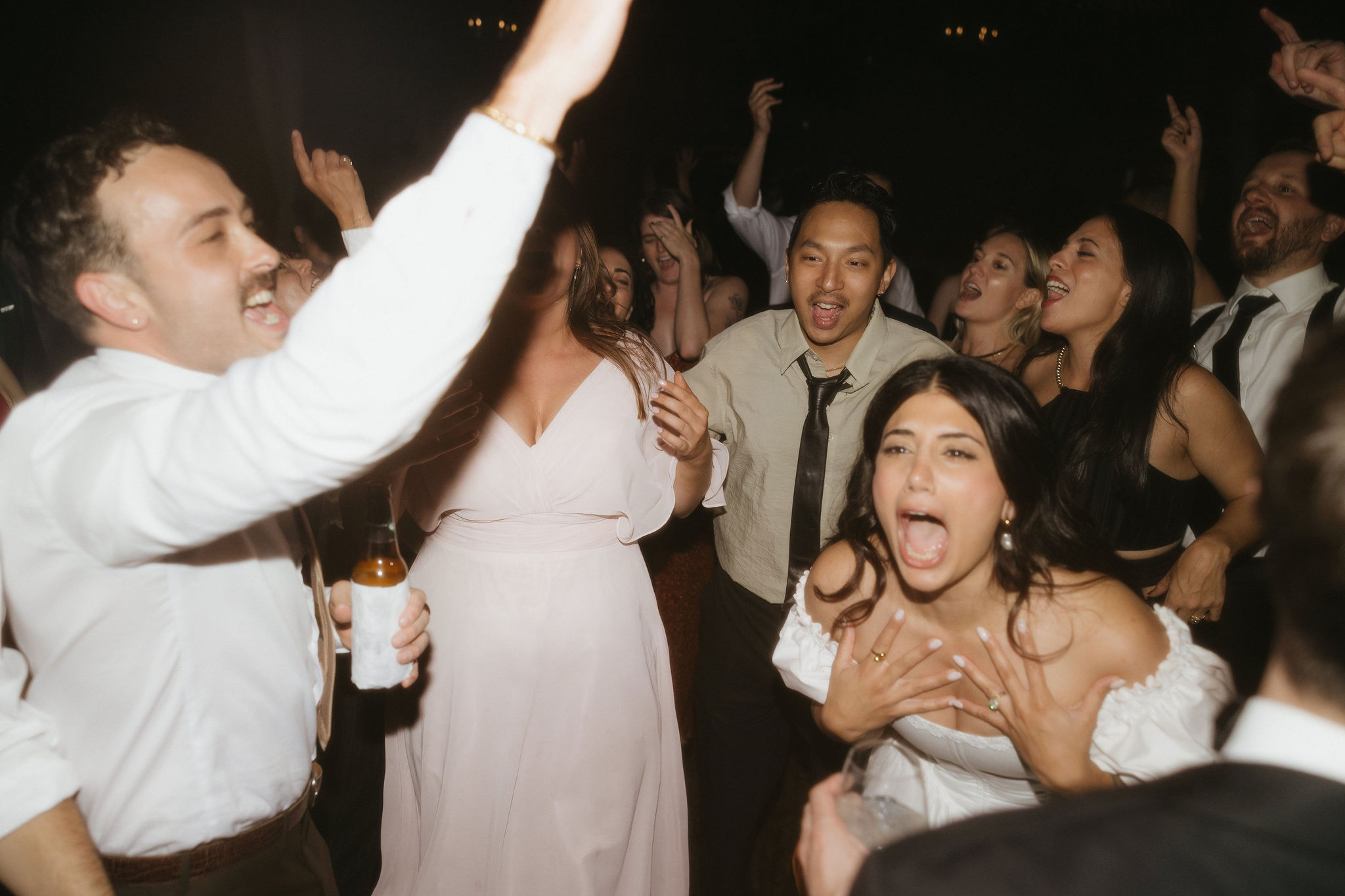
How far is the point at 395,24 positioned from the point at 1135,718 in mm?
6975

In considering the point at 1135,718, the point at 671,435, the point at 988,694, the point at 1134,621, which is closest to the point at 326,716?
the point at 671,435

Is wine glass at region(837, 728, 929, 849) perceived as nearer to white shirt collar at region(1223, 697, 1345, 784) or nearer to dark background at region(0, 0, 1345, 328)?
white shirt collar at region(1223, 697, 1345, 784)

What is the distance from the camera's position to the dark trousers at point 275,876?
1.09 metres

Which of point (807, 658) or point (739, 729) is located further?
point (739, 729)

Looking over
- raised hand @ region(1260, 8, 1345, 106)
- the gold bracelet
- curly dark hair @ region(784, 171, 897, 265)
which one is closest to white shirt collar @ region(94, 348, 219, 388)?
the gold bracelet

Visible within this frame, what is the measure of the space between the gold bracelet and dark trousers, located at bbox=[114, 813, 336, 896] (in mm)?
1154

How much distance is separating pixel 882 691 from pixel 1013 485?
1.90 feet

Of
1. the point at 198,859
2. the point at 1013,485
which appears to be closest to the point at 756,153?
the point at 1013,485

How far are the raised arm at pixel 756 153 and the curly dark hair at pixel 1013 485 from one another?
2738 millimetres

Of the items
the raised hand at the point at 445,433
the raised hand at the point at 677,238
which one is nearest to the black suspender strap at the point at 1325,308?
the raised hand at the point at 677,238

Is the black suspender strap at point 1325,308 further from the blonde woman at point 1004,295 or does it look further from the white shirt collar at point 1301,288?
the blonde woman at point 1004,295

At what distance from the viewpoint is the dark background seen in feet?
18.0

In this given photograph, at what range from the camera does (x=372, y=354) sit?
2.38ft

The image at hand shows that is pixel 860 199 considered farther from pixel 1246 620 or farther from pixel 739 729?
pixel 1246 620
